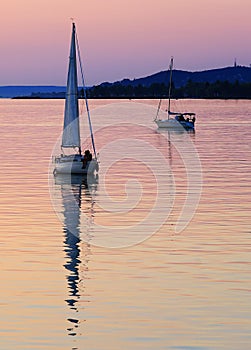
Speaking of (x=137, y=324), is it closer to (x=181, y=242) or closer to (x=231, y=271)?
(x=231, y=271)

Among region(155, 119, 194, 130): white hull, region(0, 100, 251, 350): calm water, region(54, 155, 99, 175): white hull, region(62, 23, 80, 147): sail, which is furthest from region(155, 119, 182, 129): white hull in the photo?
region(0, 100, 251, 350): calm water

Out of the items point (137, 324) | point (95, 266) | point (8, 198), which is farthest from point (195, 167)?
point (137, 324)

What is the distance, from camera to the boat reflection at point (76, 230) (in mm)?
23969

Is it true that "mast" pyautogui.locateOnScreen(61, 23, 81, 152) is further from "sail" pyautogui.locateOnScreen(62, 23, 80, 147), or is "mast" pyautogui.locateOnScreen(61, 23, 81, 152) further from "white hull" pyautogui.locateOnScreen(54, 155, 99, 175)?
"white hull" pyautogui.locateOnScreen(54, 155, 99, 175)

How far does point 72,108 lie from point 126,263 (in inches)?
1332

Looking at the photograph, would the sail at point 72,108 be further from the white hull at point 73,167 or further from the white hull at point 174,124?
the white hull at point 174,124

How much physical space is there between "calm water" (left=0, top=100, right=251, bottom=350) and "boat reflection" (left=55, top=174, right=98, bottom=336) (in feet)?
0.15

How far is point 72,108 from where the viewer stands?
61.4 meters

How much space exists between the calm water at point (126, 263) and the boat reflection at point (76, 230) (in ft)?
0.15

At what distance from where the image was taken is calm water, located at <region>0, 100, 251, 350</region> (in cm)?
2075

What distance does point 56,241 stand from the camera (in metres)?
32.4

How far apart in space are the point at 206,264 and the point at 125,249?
3793 mm

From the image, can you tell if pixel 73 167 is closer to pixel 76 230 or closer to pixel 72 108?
pixel 72 108

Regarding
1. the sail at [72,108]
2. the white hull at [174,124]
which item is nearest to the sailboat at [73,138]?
the sail at [72,108]
